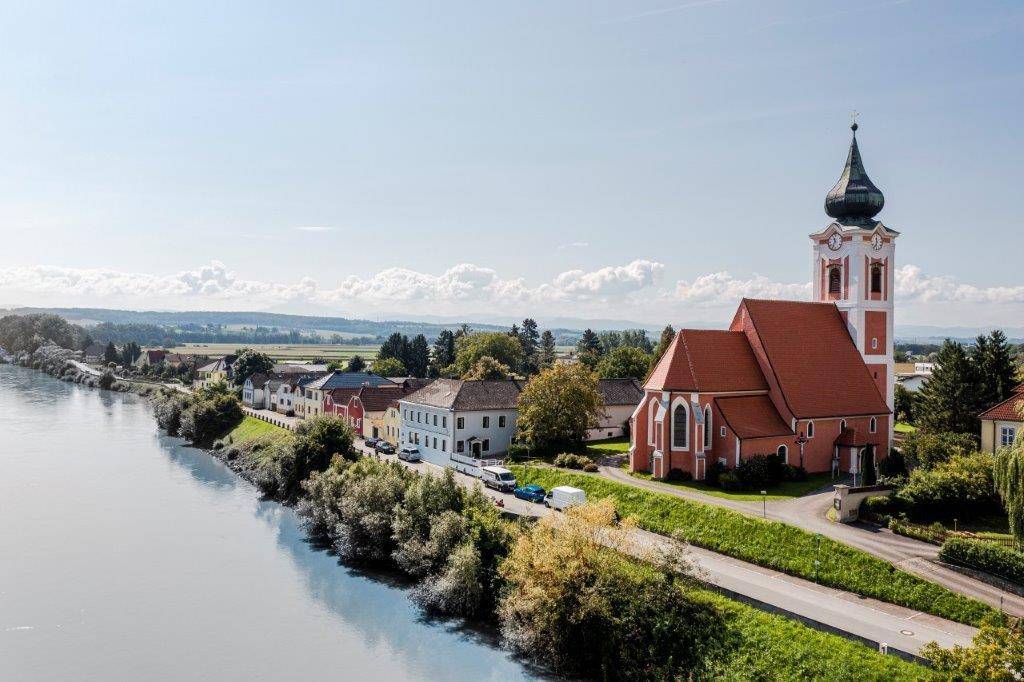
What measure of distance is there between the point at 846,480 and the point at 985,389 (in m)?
13.0

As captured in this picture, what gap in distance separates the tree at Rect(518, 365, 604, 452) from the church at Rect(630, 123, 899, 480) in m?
4.77

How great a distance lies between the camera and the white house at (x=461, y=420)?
48119 mm

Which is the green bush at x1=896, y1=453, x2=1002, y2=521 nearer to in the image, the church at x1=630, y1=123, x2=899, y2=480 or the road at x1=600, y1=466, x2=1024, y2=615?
the road at x1=600, y1=466, x2=1024, y2=615

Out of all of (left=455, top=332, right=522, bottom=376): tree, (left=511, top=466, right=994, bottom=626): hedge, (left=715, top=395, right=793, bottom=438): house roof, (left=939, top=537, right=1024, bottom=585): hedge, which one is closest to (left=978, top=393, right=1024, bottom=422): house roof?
(left=715, top=395, right=793, bottom=438): house roof

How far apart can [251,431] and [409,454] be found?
20.1 metres

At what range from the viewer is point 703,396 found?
39.8 metres

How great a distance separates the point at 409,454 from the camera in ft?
161

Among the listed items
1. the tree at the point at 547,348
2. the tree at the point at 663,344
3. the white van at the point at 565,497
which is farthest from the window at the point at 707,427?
the tree at the point at 547,348

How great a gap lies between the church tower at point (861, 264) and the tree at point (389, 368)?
57.6 metres

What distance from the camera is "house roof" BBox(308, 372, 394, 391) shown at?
69.5 m

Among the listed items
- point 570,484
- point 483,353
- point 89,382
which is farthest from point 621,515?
point 89,382

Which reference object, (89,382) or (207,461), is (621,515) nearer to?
(207,461)

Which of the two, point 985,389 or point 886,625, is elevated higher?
point 985,389

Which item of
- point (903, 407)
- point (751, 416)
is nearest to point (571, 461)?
point (751, 416)
